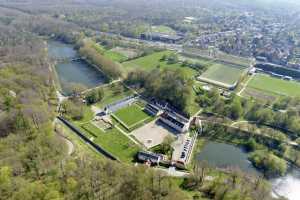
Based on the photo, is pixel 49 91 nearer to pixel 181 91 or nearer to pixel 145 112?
pixel 145 112

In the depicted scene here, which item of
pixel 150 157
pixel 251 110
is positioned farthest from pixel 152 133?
pixel 251 110

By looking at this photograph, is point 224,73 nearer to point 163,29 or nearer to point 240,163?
point 240,163

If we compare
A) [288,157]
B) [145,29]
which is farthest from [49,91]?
[145,29]

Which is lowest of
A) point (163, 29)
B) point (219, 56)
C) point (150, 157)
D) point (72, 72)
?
point (150, 157)

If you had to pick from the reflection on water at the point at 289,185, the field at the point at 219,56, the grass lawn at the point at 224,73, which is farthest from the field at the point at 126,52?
the reflection on water at the point at 289,185

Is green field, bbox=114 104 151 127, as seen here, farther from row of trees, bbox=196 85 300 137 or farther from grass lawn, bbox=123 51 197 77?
grass lawn, bbox=123 51 197 77

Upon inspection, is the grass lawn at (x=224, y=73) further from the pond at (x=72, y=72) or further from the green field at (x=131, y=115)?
the pond at (x=72, y=72)

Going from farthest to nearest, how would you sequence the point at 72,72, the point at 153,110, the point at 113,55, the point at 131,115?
the point at 113,55 → the point at 72,72 → the point at 153,110 → the point at 131,115

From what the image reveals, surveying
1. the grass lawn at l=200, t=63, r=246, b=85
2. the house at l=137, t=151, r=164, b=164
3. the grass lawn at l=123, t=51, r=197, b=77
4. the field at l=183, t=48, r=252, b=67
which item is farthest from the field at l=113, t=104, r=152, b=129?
the field at l=183, t=48, r=252, b=67
